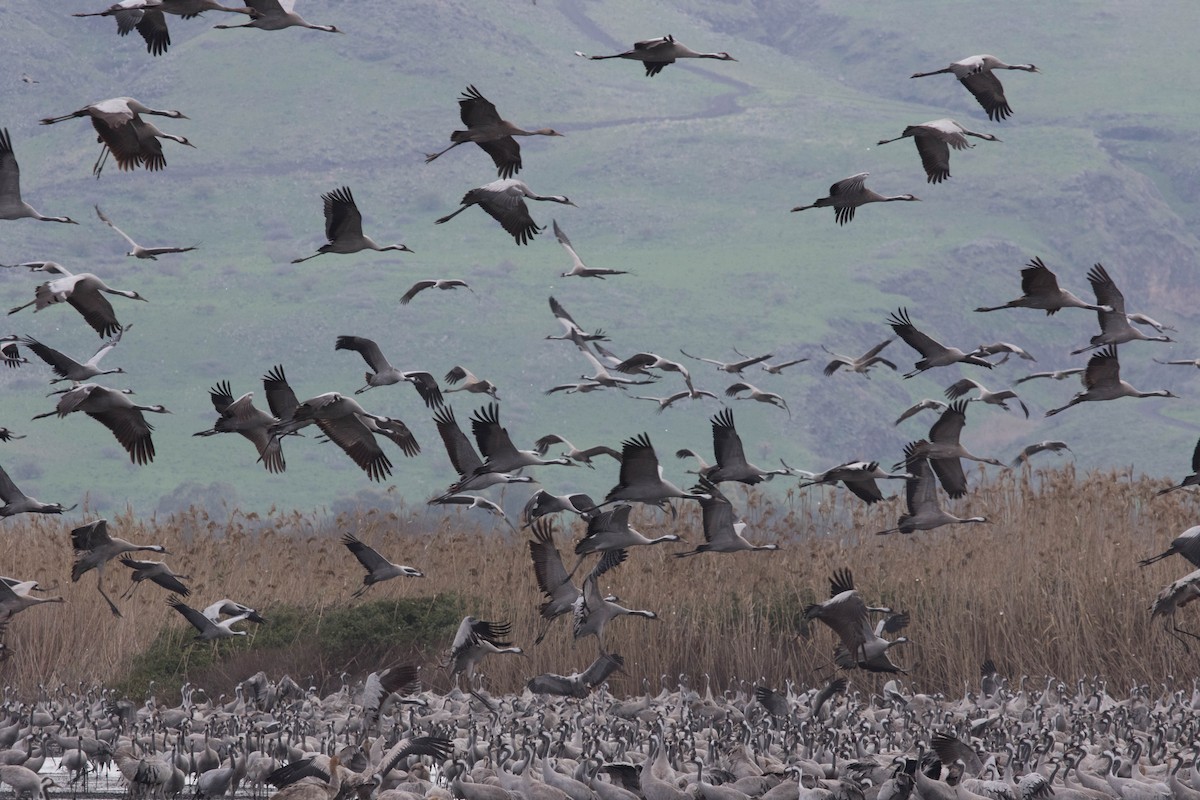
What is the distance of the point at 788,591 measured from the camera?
1584cm

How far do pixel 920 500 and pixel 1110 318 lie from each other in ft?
6.64

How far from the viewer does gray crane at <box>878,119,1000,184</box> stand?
486 inches

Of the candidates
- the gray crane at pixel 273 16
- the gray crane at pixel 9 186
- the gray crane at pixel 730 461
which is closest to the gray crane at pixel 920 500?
Result: the gray crane at pixel 730 461

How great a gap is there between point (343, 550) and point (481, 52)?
118 m

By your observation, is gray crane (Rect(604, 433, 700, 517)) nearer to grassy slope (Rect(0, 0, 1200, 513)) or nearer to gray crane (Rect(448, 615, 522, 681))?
gray crane (Rect(448, 615, 522, 681))

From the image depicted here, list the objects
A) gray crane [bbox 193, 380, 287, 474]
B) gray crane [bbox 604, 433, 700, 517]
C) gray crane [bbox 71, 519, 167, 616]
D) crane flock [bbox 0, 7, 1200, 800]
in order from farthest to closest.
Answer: gray crane [bbox 71, 519, 167, 616] → gray crane [bbox 193, 380, 287, 474] → gray crane [bbox 604, 433, 700, 517] → crane flock [bbox 0, 7, 1200, 800]

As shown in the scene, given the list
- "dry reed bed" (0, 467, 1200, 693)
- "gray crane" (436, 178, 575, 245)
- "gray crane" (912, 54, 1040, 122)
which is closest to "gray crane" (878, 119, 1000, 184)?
"gray crane" (912, 54, 1040, 122)

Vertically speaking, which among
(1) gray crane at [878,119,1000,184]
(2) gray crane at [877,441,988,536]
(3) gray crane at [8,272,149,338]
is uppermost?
(1) gray crane at [878,119,1000,184]

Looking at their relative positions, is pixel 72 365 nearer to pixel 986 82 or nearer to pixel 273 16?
pixel 273 16

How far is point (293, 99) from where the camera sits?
12975 cm

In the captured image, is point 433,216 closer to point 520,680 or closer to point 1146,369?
point 1146,369

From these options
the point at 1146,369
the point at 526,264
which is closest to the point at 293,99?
the point at 526,264

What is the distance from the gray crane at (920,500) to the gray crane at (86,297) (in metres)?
5.82

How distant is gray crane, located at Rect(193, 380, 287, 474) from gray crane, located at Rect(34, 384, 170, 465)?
1.32 ft
